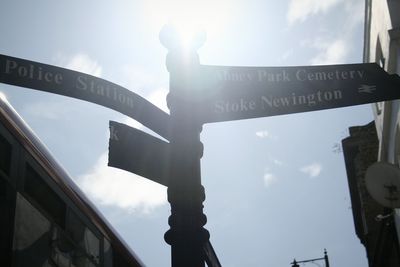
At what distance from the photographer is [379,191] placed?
29.0ft

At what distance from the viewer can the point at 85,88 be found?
13.1 feet

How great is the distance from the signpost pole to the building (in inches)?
289

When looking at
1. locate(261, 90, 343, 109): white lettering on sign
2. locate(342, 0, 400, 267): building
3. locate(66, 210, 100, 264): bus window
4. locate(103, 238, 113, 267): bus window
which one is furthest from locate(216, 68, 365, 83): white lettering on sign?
locate(103, 238, 113, 267): bus window

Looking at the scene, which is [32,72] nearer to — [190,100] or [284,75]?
[190,100]

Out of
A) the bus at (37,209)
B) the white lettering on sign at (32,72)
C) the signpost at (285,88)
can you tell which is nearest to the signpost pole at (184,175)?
the signpost at (285,88)

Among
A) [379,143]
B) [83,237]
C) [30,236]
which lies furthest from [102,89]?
[379,143]

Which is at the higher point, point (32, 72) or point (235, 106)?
point (32, 72)

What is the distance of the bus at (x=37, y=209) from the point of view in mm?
7297

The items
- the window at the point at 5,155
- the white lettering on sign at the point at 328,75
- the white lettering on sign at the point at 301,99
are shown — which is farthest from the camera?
the window at the point at 5,155

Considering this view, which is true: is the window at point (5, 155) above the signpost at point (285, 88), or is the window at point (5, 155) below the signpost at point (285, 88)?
above

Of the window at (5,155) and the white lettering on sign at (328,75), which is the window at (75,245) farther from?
the white lettering on sign at (328,75)

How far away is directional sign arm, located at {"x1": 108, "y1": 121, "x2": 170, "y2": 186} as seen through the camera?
3730 mm

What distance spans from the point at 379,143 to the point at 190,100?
13.2 meters

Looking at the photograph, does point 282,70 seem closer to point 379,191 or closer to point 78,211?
point 379,191
